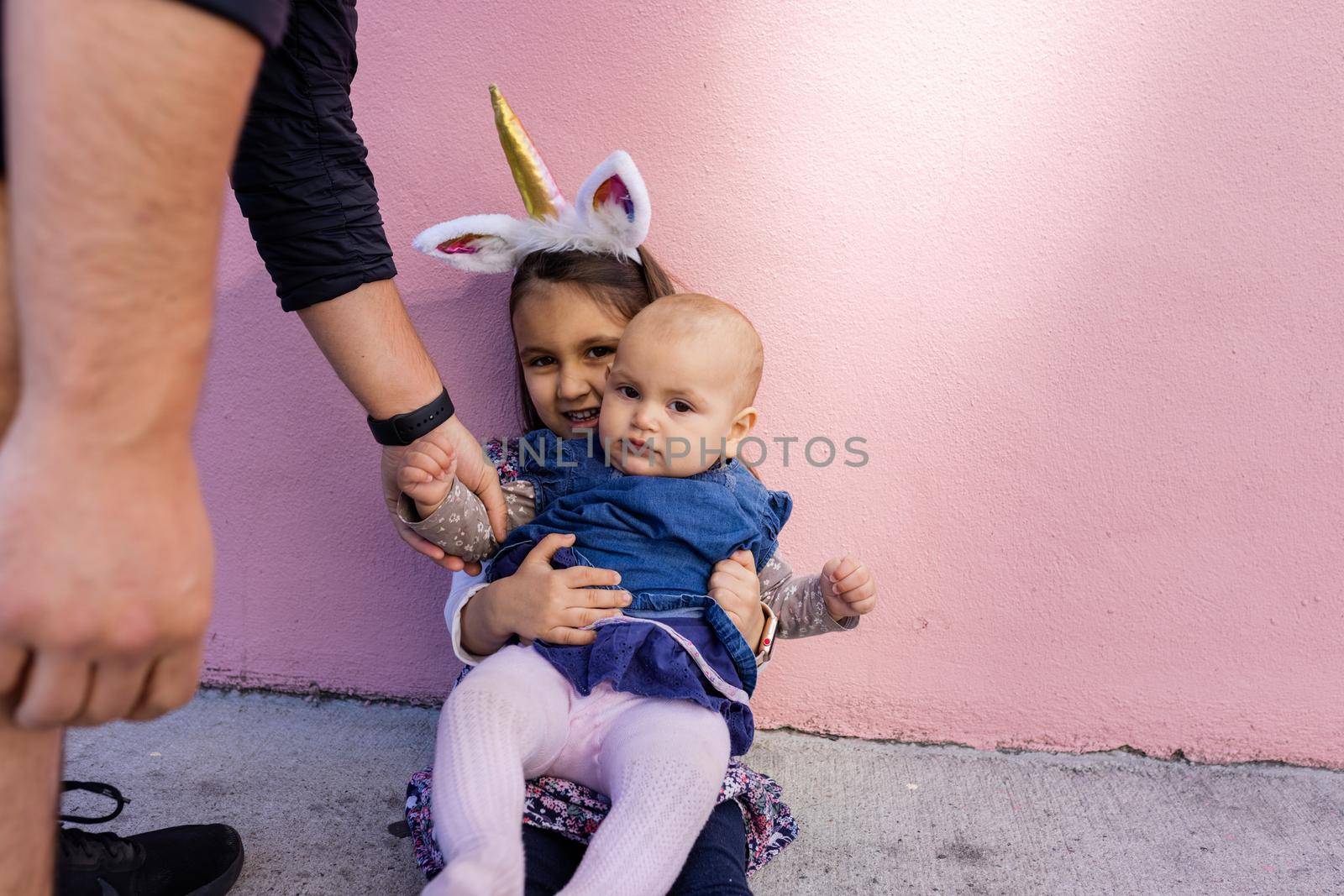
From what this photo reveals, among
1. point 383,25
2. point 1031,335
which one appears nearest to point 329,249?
point 383,25

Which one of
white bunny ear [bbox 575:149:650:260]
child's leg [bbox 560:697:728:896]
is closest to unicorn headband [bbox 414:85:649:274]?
white bunny ear [bbox 575:149:650:260]

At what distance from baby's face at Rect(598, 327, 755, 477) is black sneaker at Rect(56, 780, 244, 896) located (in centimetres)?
88

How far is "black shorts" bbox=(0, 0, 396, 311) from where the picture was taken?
4.24ft

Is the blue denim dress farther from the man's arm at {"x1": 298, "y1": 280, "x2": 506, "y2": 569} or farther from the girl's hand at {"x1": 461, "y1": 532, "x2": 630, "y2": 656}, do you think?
the man's arm at {"x1": 298, "y1": 280, "x2": 506, "y2": 569}

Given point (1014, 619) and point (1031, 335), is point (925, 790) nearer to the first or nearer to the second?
point (1014, 619)

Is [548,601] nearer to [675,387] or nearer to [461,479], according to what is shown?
[461,479]

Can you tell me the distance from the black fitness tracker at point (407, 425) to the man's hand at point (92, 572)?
73cm

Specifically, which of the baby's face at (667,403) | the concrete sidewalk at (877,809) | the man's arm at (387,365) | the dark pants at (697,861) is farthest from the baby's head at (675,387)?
the concrete sidewalk at (877,809)

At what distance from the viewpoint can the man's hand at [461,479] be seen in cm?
148

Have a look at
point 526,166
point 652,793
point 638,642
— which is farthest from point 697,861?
point 526,166

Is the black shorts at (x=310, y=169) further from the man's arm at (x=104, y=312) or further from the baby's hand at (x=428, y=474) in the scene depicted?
the man's arm at (x=104, y=312)

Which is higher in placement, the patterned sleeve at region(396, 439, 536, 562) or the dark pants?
the patterned sleeve at region(396, 439, 536, 562)

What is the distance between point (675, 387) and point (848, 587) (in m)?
0.43

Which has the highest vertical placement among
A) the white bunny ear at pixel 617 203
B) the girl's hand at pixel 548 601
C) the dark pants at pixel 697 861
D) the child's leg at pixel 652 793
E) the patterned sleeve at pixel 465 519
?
the white bunny ear at pixel 617 203
